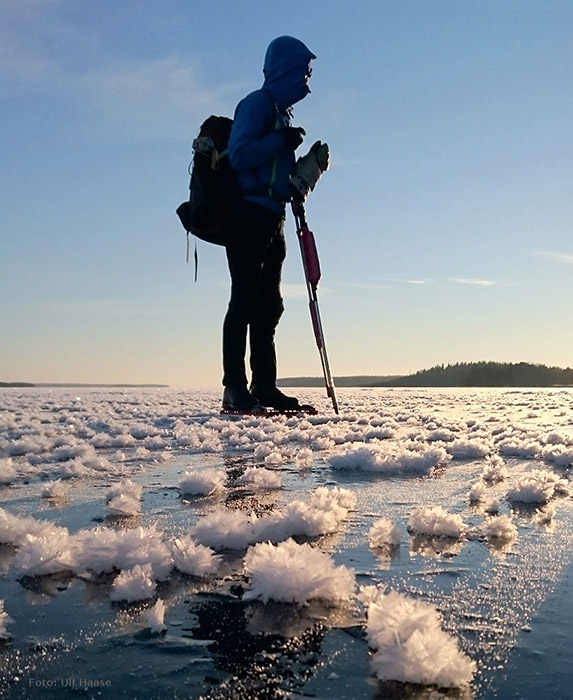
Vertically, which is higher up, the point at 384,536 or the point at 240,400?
the point at 240,400

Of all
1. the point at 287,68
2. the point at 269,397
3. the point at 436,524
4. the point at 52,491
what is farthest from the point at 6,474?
the point at 287,68

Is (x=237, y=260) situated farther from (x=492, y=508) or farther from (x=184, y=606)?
(x=184, y=606)

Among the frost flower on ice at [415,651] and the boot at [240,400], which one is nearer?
the frost flower on ice at [415,651]

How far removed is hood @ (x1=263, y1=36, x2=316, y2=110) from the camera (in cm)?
A: 490

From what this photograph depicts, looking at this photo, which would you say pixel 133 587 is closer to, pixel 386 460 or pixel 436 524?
pixel 436 524

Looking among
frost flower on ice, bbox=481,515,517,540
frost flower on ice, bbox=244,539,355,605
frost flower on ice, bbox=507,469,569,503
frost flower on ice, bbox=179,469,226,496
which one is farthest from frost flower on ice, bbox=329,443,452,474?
frost flower on ice, bbox=244,539,355,605

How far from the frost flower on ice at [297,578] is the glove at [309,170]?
11.9ft

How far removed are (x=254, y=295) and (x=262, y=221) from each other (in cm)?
62

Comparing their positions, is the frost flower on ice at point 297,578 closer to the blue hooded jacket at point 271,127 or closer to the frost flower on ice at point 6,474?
the frost flower on ice at point 6,474

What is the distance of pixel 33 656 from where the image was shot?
1.49 meters

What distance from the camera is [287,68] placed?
16.1 feet

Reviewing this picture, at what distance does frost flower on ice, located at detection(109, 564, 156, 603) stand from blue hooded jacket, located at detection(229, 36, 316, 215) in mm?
3403

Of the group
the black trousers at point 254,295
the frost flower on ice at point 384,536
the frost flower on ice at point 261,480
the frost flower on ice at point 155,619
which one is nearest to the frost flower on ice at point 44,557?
the frost flower on ice at point 155,619

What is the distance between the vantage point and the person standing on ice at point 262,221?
4.71 meters
